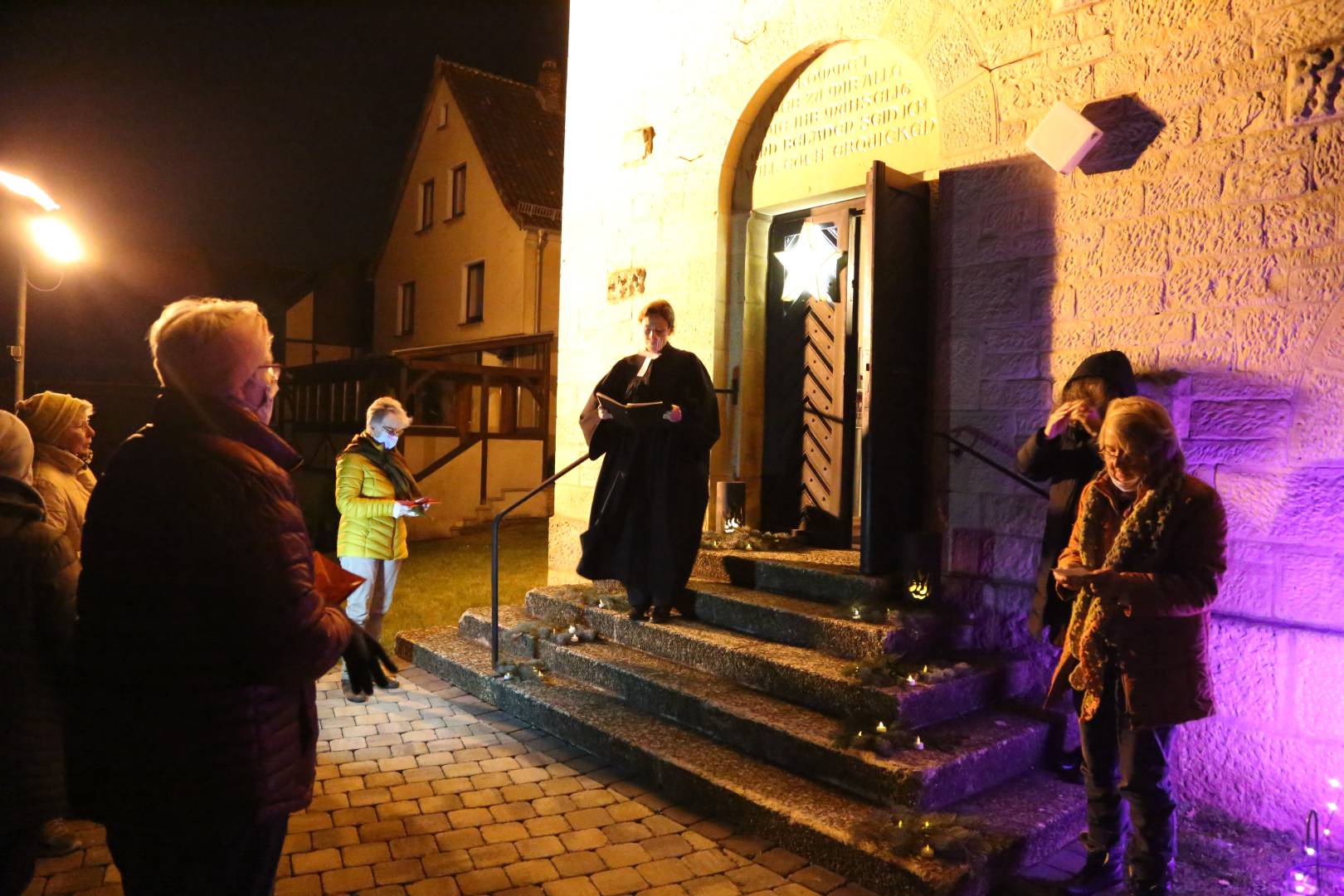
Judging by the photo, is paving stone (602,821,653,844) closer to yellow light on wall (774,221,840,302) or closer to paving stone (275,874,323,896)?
paving stone (275,874,323,896)

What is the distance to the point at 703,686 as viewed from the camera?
15.2 feet

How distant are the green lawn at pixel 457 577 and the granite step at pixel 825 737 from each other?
9.69ft

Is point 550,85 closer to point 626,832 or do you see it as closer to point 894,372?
point 894,372

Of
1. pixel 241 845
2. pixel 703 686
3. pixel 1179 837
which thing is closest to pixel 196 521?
pixel 241 845

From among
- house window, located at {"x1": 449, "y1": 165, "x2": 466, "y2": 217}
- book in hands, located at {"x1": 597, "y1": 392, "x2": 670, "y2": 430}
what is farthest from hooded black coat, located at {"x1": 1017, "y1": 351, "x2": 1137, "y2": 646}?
house window, located at {"x1": 449, "y1": 165, "x2": 466, "y2": 217}

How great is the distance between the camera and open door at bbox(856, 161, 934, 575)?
16.1 ft

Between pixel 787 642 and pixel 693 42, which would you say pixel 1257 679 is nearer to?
pixel 787 642

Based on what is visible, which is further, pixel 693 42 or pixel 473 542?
pixel 473 542

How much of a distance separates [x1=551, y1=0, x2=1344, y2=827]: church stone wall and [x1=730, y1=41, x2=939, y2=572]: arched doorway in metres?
0.24

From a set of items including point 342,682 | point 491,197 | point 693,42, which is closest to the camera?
point 342,682

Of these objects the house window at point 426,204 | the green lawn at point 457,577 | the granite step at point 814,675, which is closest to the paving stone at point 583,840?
the granite step at point 814,675

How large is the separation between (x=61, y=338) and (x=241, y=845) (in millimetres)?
26316

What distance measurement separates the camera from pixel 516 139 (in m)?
19.3

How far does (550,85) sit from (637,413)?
17970mm
